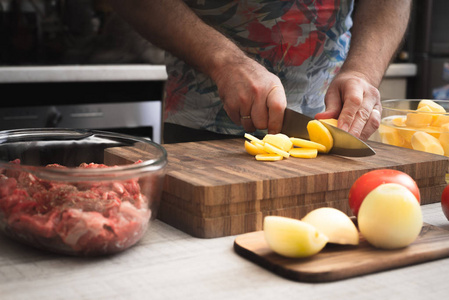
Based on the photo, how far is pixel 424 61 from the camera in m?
3.22

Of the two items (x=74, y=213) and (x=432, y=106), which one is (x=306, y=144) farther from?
(x=74, y=213)

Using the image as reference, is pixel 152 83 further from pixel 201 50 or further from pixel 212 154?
pixel 212 154

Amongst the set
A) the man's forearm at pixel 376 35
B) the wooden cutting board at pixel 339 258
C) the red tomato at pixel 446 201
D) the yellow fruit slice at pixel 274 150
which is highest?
the man's forearm at pixel 376 35

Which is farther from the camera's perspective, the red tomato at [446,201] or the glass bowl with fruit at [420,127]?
the glass bowl with fruit at [420,127]

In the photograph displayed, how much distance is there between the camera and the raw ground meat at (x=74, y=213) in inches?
28.5

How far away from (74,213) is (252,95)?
0.55 metres

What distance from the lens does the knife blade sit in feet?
3.43

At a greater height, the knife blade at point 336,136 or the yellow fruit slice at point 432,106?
the yellow fruit slice at point 432,106

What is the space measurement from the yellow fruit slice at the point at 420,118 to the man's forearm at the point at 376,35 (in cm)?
23

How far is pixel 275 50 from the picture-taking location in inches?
57.0

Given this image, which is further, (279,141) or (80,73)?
(80,73)

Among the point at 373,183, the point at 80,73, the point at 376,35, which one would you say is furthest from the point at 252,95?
the point at 80,73

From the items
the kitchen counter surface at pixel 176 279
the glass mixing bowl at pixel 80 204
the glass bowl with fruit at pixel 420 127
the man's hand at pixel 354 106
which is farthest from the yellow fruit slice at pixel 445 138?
the glass mixing bowl at pixel 80 204

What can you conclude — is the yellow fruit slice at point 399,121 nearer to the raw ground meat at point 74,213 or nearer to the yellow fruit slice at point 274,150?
the yellow fruit slice at point 274,150
